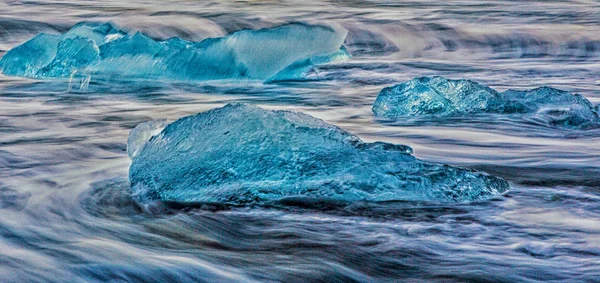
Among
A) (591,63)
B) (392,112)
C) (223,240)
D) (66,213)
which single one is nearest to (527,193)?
(223,240)

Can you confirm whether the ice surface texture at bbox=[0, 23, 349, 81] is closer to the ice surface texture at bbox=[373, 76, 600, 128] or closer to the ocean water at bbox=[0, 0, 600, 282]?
the ocean water at bbox=[0, 0, 600, 282]

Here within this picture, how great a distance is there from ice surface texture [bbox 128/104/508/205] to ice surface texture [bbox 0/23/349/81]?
288 centimetres

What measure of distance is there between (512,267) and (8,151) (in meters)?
2.15

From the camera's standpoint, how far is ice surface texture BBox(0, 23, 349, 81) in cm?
578

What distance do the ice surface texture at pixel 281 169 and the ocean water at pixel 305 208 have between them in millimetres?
66

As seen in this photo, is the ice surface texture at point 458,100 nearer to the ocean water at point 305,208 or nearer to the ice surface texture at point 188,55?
the ocean water at point 305,208

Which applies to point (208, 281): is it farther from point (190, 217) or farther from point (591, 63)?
point (591, 63)

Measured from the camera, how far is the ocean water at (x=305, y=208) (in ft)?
7.46

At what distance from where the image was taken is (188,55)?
20.0 feet

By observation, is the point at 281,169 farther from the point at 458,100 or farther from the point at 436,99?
the point at 458,100

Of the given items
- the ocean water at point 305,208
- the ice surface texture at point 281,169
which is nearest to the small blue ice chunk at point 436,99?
the ocean water at point 305,208

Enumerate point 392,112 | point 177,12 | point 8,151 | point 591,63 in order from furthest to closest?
point 177,12 < point 591,63 < point 392,112 < point 8,151

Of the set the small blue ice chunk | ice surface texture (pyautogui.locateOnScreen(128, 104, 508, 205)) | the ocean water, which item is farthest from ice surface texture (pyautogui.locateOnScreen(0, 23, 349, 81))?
ice surface texture (pyautogui.locateOnScreen(128, 104, 508, 205))

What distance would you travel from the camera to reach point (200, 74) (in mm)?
5957
